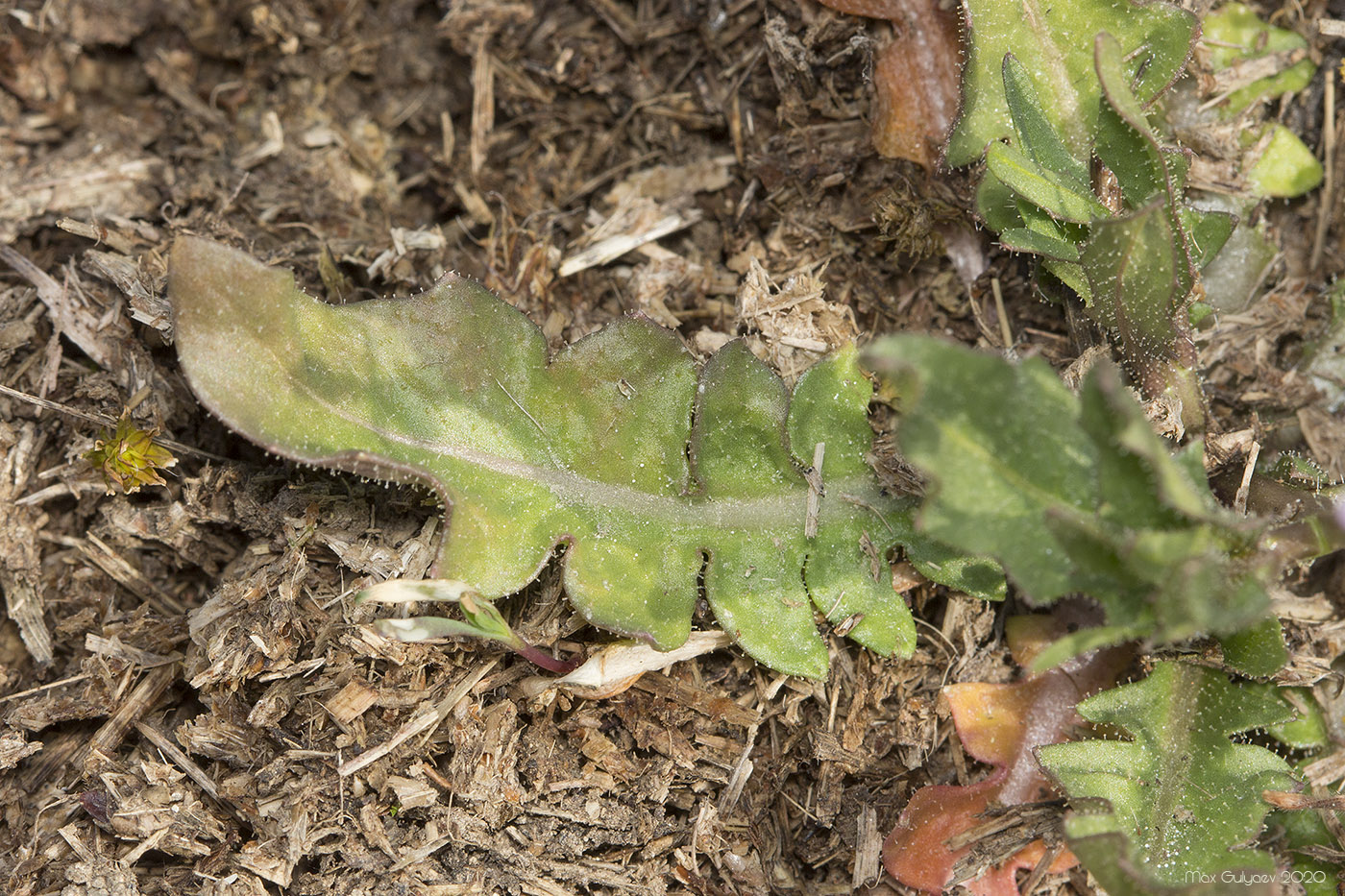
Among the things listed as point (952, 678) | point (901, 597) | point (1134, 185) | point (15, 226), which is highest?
point (1134, 185)

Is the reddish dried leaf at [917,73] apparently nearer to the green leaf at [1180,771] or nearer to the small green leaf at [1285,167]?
the small green leaf at [1285,167]

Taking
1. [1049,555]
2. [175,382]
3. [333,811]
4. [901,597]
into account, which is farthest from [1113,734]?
[175,382]

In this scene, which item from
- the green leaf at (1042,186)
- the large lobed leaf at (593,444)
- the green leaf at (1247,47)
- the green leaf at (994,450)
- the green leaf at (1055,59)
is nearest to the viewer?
the green leaf at (994,450)

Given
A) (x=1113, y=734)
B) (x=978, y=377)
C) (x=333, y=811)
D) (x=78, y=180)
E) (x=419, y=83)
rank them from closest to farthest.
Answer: (x=978, y=377) < (x=333, y=811) < (x=1113, y=734) < (x=78, y=180) < (x=419, y=83)

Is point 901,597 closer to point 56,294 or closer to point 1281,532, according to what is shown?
point 1281,532

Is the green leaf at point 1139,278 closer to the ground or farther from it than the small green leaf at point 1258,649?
farther from it

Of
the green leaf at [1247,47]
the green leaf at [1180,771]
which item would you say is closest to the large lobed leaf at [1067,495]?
the green leaf at [1180,771]

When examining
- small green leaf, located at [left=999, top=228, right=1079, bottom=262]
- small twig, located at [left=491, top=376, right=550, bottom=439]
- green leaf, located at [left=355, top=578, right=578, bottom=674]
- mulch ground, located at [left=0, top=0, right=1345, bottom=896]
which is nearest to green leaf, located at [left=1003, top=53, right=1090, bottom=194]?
small green leaf, located at [left=999, top=228, right=1079, bottom=262]
